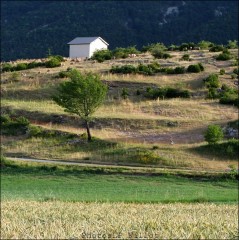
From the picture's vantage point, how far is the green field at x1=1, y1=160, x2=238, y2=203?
1058 inches

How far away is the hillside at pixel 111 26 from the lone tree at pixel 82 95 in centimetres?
9847

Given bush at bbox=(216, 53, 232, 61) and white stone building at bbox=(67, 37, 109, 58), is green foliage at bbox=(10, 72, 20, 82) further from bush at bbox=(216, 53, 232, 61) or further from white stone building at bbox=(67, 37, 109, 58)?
white stone building at bbox=(67, 37, 109, 58)

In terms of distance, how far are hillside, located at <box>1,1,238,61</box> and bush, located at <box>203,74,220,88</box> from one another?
8626cm

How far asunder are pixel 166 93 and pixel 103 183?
76.1ft

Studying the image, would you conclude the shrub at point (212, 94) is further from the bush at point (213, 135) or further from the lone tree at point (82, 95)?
the bush at point (213, 135)

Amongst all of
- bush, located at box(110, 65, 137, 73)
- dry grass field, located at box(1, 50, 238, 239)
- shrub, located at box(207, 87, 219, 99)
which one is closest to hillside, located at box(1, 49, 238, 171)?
dry grass field, located at box(1, 50, 238, 239)

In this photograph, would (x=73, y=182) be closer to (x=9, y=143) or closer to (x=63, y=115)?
(x=9, y=143)

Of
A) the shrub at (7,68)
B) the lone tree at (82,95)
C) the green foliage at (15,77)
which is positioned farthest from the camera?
the shrub at (7,68)

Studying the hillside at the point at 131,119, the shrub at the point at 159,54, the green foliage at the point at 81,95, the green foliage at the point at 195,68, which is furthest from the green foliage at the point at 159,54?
the green foliage at the point at 81,95

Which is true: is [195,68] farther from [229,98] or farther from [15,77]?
[15,77]

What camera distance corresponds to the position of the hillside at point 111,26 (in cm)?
15100

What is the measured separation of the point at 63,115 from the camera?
46.2 m

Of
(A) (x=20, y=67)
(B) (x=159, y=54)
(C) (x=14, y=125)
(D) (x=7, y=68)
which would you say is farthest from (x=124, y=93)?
(B) (x=159, y=54)

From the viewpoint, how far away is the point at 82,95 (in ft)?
133
